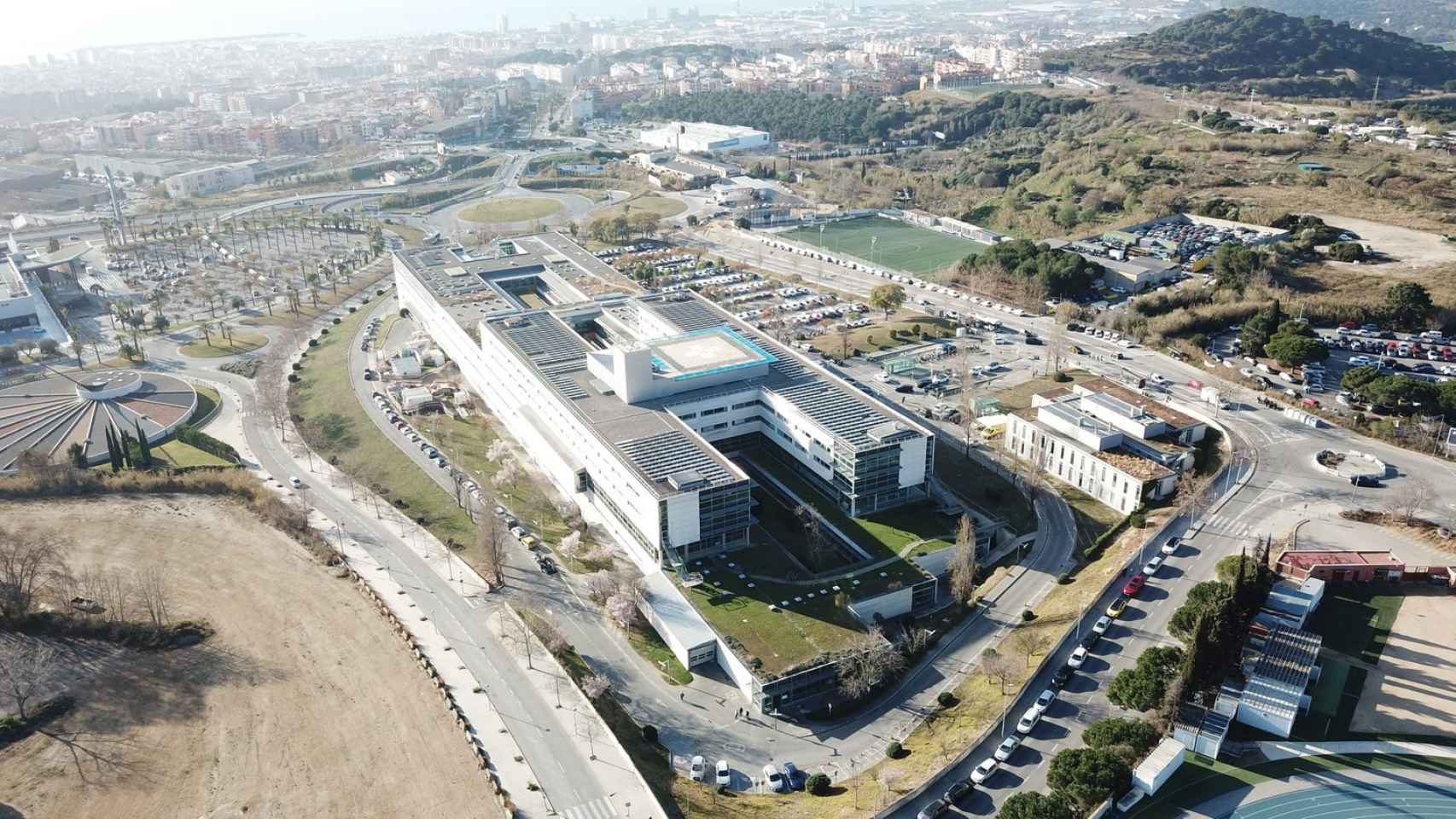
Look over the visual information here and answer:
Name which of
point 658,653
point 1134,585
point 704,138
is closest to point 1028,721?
point 1134,585

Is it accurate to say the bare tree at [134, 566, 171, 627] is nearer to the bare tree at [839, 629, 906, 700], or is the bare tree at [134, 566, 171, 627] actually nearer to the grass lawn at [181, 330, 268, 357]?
the bare tree at [839, 629, 906, 700]

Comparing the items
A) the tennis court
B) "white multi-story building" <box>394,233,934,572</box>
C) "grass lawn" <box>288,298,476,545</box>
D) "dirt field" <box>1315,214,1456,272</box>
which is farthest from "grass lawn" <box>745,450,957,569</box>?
"dirt field" <box>1315,214,1456,272</box>

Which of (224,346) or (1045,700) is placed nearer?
(1045,700)

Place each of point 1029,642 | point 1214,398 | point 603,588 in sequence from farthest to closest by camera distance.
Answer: point 1214,398, point 603,588, point 1029,642

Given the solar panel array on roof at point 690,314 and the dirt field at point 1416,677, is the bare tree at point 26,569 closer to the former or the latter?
the solar panel array on roof at point 690,314

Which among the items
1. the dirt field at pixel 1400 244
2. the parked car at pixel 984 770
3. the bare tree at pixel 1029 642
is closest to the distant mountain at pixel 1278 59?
the dirt field at pixel 1400 244

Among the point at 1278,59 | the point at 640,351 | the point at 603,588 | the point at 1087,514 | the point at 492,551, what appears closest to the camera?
the point at 603,588

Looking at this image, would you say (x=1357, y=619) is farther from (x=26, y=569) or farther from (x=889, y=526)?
(x=26, y=569)
